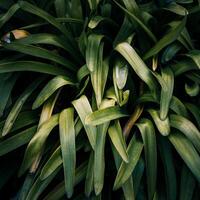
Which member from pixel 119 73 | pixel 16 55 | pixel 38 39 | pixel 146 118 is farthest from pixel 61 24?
pixel 146 118

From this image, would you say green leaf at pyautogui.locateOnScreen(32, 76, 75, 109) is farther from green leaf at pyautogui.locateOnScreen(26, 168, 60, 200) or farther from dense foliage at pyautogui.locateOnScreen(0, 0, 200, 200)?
green leaf at pyautogui.locateOnScreen(26, 168, 60, 200)

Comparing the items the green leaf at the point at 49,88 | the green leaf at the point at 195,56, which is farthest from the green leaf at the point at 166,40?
the green leaf at the point at 49,88

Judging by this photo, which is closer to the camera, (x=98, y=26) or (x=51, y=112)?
(x=51, y=112)

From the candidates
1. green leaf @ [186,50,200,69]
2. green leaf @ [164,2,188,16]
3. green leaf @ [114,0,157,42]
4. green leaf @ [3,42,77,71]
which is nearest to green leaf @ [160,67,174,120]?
green leaf @ [186,50,200,69]

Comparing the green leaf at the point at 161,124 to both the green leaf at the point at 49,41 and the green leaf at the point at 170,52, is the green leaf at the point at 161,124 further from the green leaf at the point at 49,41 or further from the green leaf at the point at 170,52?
the green leaf at the point at 49,41

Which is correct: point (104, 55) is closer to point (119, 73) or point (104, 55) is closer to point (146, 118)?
point (119, 73)
